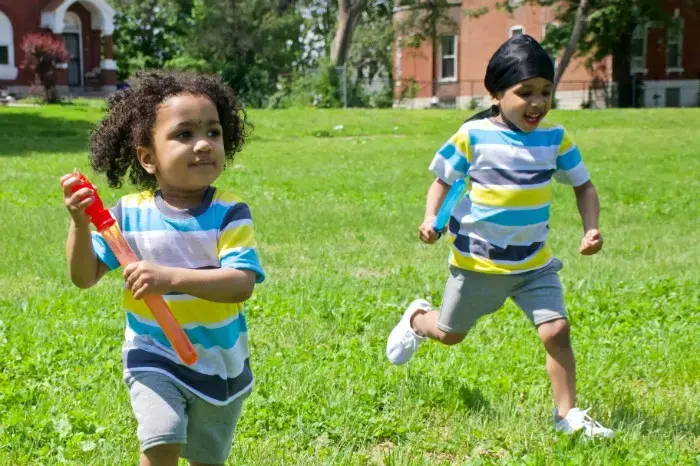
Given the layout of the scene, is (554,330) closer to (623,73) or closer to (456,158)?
(456,158)

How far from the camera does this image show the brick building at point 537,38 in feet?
126

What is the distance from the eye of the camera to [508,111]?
4586 millimetres

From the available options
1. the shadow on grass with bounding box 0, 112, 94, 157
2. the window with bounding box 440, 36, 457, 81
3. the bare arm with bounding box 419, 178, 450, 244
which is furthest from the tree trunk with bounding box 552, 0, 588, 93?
the bare arm with bounding box 419, 178, 450, 244

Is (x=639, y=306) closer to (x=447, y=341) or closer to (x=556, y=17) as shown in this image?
(x=447, y=341)

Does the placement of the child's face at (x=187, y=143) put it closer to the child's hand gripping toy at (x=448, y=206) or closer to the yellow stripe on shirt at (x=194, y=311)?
the yellow stripe on shirt at (x=194, y=311)

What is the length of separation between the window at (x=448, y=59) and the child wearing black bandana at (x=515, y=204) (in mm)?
39307

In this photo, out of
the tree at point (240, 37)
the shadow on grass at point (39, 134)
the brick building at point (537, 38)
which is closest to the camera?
the shadow on grass at point (39, 134)

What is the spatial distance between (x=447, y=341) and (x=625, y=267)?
12.8ft

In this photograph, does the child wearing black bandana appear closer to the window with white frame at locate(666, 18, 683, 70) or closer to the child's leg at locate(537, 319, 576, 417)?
the child's leg at locate(537, 319, 576, 417)

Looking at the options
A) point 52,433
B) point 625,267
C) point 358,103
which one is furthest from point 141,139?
point 358,103

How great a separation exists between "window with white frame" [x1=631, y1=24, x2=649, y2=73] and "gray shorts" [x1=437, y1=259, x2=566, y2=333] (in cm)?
3662

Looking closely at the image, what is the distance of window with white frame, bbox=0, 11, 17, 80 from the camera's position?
37.6m

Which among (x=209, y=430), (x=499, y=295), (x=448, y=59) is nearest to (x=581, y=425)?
(x=499, y=295)

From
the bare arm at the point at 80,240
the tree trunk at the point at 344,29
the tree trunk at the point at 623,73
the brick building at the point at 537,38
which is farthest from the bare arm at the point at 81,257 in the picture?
the tree trunk at the point at 344,29
